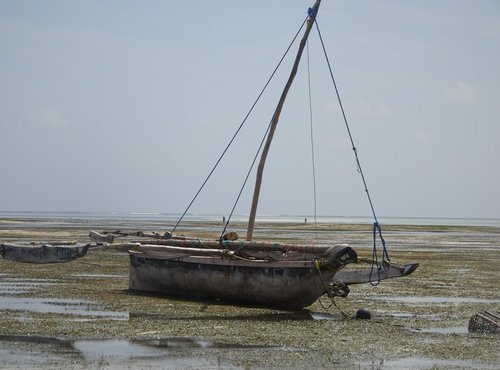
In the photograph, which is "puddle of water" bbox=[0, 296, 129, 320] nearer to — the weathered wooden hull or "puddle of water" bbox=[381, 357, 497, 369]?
the weathered wooden hull

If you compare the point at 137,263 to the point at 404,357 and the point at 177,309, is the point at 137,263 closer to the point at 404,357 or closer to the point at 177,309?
the point at 177,309

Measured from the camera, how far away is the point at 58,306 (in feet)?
69.4

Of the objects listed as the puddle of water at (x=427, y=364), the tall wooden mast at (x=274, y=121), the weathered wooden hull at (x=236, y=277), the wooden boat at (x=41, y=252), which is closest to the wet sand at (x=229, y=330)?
the puddle of water at (x=427, y=364)

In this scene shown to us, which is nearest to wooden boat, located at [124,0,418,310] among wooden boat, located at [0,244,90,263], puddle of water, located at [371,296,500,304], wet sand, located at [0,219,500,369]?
wet sand, located at [0,219,500,369]

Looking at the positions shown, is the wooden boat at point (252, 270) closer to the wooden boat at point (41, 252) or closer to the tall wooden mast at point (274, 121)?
the tall wooden mast at point (274, 121)

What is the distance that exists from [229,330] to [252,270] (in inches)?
175

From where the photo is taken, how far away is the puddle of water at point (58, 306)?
65.7 ft

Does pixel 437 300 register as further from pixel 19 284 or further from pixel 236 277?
pixel 19 284

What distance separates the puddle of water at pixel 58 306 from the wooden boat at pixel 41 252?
2.23 m

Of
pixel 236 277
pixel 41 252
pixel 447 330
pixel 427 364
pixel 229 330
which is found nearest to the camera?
pixel 427 364

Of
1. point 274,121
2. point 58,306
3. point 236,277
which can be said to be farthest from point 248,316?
point 274,121

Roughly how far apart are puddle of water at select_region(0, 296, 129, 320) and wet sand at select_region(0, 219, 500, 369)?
0.02 metres

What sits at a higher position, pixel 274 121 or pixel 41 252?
pixel 274 121

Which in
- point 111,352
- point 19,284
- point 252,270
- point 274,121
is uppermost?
point 274,121
